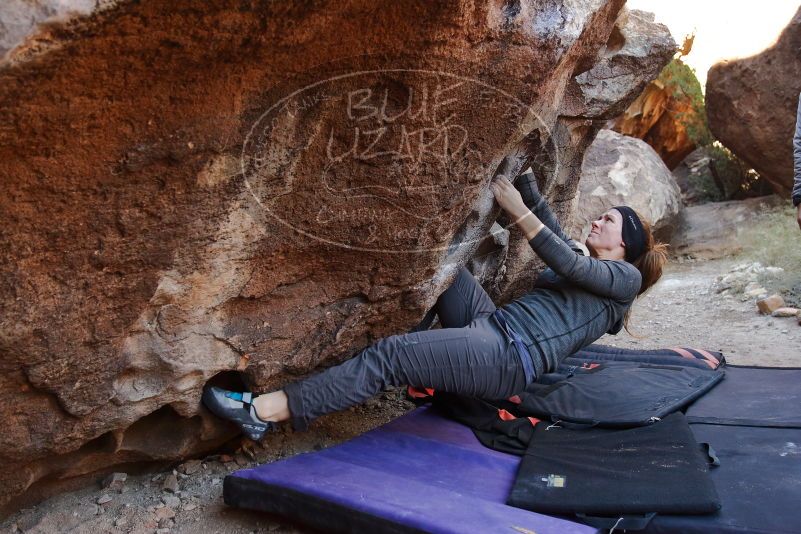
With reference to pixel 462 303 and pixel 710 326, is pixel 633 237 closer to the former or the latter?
pixel 462 303

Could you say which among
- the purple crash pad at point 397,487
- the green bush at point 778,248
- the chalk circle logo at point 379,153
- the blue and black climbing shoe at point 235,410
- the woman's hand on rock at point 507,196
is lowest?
the green bush at point 778,248

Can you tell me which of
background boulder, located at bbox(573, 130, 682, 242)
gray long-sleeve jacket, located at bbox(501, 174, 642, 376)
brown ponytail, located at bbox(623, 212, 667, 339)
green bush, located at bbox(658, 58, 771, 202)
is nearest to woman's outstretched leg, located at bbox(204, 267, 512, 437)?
gray long-sleeve jacket, located at bbox(501, 174, 642, 376)

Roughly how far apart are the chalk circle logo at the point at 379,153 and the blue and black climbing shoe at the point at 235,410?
682 mm

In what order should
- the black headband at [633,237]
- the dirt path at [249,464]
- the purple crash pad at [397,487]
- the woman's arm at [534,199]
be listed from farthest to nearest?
the woman's arm at [534,199] → the black headband at [633,237] → the dirt path at [249,464] → the purple crash pad at [397,487]

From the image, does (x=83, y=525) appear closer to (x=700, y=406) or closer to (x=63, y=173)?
(x=63, y=173)

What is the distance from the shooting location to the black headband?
3215 mm

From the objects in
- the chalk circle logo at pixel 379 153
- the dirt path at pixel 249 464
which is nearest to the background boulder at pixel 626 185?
the dirt path at pixel 249 464

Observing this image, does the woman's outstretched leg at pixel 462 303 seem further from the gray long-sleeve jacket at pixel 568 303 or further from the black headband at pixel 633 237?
the black headband at pixel 633 237

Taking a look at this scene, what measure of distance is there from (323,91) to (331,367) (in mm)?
1122

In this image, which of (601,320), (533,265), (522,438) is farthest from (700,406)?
(533,265)

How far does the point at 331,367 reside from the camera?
2824mm

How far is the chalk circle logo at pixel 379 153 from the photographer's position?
2.22 m

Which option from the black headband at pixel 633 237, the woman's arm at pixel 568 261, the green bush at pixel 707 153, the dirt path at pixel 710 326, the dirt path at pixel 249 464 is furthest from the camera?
the green bush at pixel 707 153

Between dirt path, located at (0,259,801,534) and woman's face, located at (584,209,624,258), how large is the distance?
49.2 inches
